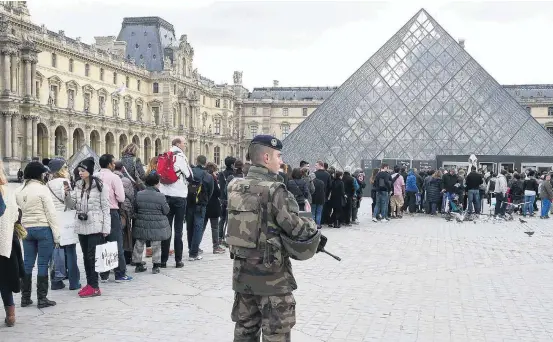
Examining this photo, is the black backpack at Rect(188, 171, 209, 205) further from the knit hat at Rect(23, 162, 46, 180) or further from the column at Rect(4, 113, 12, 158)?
the column at Rect(4, 113, 12, 158)

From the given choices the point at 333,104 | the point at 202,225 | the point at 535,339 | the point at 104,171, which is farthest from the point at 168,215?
the point at 333,104

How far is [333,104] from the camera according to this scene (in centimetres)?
2764

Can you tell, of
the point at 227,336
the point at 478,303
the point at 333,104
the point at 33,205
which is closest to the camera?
the point at 227,336

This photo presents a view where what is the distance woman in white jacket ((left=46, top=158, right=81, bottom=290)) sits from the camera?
269 inches

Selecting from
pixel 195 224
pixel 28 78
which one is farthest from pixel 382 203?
pixel 28 78

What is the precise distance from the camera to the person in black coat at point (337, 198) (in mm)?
14234

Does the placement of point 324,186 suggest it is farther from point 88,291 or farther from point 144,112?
point 144,112

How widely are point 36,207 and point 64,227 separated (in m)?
0.75

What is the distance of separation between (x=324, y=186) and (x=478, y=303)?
7.40 metres

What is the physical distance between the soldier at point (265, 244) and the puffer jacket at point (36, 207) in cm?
313

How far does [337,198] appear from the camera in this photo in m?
14.2

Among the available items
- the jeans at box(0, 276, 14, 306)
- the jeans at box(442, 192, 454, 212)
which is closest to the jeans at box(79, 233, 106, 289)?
the jeans at box(0, 276, 14, 306)

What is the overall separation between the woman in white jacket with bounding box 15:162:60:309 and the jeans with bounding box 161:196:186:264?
2.28m

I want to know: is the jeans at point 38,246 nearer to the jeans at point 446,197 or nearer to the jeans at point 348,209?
the jeans at point 348,209
